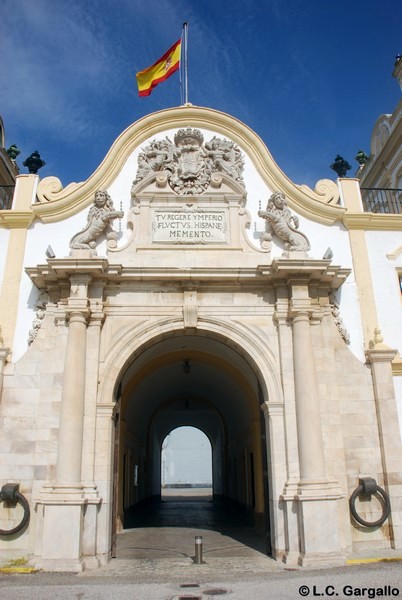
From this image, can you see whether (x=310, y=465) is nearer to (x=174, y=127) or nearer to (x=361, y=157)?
(x=174, y=127)

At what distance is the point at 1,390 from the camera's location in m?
10.3

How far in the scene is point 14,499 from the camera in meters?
9.48

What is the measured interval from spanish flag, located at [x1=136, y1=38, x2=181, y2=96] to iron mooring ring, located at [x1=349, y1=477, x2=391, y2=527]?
34.8 ft

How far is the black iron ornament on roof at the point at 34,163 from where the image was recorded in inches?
503

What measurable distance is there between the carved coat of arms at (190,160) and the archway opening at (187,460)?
98.3ft

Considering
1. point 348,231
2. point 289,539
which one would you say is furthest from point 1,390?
point 348,231

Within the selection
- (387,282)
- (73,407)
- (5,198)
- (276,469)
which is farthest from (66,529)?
(5,198)

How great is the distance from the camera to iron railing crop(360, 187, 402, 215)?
15.2 meters

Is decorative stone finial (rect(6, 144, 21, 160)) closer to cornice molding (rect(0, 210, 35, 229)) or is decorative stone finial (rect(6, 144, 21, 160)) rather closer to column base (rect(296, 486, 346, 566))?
cornice molding (rect(0, 210, 35, 229))

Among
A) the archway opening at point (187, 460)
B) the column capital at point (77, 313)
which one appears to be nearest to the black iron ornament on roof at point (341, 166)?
the column capital at point (77, 313)

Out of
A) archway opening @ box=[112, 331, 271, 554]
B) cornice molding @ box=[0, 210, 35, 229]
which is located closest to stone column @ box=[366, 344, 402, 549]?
archway opening @ box=[112, 331, 271, 554]

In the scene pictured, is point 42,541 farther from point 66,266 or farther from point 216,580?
point 66,266

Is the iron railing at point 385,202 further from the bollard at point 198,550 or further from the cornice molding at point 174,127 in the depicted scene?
the bollard at point 198,550

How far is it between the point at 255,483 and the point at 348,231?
25.4 feet
